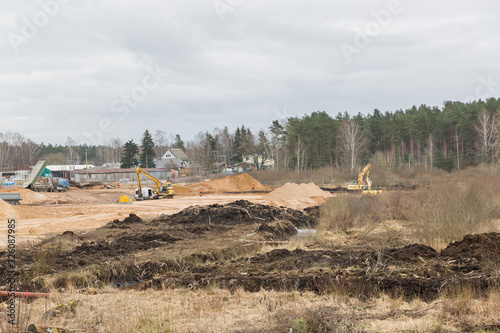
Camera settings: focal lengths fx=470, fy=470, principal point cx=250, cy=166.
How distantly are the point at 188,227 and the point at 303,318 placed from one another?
18.3 metres

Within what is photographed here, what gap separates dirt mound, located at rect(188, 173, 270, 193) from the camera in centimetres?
6594

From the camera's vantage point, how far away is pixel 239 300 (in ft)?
35.3

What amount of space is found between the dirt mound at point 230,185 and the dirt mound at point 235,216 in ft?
110

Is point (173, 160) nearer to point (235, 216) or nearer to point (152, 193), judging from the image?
point (152, 193)

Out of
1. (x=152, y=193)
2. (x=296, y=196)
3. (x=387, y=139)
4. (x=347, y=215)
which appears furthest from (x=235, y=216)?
(x=387, y=139)

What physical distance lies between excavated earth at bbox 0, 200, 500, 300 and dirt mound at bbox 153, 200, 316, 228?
596cm

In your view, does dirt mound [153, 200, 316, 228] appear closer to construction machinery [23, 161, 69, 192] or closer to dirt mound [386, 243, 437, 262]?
dirt mound [386, 243, 437, 262]

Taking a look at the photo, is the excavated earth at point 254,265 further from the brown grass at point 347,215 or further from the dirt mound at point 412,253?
the brown grass at point 347,215

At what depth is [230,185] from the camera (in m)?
67.3

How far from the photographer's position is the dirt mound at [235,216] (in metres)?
28.8

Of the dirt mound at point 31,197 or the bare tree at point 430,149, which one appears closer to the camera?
the dirt mound at point 31,197

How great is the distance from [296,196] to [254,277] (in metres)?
33.5

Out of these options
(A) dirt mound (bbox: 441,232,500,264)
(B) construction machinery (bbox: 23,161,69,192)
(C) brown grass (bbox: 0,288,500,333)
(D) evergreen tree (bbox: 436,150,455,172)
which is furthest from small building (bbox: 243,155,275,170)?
(C) brown grass (bbox: 0,288,500,333)

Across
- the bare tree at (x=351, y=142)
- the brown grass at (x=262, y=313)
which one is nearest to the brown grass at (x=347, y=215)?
the brown grass at (x=262, y=313)
